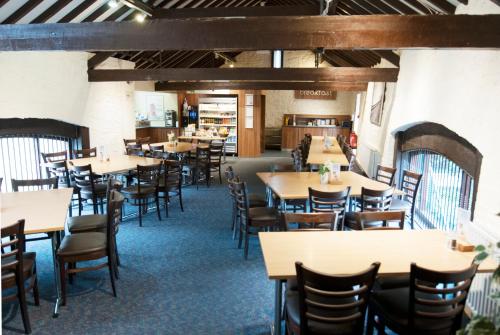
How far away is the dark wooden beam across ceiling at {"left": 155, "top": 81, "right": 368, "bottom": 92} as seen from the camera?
32.1ft

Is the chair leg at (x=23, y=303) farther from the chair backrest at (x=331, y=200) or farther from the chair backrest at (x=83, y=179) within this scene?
the chair backrest at (x=331, y=200)

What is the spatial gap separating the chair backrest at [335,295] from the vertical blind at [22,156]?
652cm

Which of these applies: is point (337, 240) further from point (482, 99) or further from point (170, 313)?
point (482, 99)

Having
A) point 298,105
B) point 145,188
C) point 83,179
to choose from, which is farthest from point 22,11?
point 298,105

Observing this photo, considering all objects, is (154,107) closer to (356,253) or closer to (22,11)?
(22,11)

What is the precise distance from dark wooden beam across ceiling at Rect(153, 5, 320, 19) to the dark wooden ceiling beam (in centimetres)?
219

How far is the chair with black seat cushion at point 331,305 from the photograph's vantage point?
2145 millimetres

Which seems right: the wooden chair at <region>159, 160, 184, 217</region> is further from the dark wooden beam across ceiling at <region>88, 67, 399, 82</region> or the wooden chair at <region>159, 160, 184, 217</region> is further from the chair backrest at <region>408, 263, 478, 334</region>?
the chair backrest at <region>408, 263, 478, 334</region>

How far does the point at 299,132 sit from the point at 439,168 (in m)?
9.53

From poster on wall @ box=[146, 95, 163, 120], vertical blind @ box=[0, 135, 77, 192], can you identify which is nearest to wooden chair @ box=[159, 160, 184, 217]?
vertical blind @ box=[0, 135, 77, 192]

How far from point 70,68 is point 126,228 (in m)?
3.80

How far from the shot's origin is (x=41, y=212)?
11.8 ft

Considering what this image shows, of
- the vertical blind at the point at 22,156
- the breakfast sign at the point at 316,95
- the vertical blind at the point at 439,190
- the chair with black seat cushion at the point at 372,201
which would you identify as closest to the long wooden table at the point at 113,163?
the vertical blind at the point at 22,156

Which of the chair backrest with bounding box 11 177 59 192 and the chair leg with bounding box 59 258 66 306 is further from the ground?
the chair backrest with bounding box 11 177 59 192
